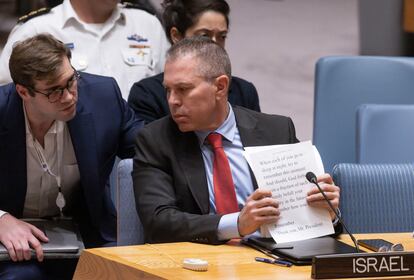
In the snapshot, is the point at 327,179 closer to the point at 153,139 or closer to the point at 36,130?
the point at 153,139

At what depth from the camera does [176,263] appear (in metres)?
2.77

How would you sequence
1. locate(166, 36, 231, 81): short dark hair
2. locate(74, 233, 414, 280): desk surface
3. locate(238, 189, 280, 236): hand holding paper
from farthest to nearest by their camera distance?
locate(166, 36, 231, 81): short dark hair, locate(238, 189, 280, 236): hand holding paper, locate(74, 233, 414, 280): desk surface

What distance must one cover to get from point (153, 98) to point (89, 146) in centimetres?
53

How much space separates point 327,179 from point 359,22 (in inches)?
105

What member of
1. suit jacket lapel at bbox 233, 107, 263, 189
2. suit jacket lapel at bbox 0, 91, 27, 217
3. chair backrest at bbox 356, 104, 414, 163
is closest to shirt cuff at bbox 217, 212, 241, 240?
suit jacket lapel at bbox 233, 107, 263, 189

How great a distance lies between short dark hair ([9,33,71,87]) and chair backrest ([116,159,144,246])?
409mm

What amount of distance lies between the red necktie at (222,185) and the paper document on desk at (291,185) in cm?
35

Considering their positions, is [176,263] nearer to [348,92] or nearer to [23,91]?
[23,91]

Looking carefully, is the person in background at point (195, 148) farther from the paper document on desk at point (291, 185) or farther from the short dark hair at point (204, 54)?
the paper document on desk at point (291, 185)

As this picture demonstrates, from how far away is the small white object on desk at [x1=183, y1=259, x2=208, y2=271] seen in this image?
2691 mm

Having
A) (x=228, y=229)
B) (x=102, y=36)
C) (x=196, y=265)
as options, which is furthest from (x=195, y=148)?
(x=102, y=36)

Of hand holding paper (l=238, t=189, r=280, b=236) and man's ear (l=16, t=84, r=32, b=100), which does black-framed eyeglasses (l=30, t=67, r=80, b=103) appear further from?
hand holding paper (l=238, t=189, r=280, b=236)

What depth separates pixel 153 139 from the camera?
134 inches

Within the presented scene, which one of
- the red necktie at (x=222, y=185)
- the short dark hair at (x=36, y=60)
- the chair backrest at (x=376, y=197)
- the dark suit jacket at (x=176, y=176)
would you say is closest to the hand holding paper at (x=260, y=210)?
the dark suit jacket at (x=176, y=176)
